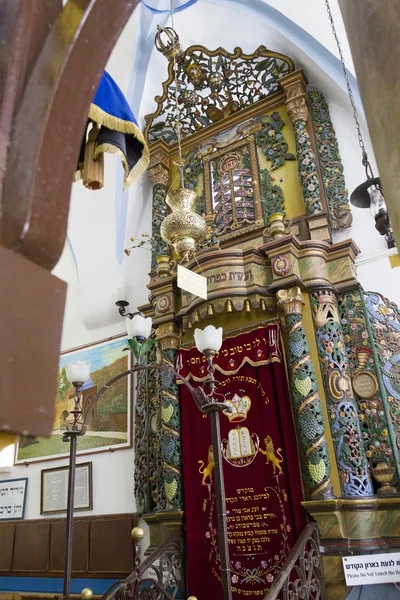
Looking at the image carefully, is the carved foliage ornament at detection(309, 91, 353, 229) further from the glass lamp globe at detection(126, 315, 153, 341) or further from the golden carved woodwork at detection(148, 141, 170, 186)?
the glass lamp globe at detection(126, 315, 153, 341)

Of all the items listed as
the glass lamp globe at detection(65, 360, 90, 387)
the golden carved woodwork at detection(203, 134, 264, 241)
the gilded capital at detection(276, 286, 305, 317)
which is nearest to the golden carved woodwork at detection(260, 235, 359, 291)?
the gilded capital at detection(276, 286, 305, 317)

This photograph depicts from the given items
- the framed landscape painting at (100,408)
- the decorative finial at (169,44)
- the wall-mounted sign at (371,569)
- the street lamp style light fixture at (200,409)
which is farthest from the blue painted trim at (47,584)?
the decorative finial at (169,44)

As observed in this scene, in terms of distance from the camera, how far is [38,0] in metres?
0.64

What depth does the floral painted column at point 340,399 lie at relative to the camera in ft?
11.7

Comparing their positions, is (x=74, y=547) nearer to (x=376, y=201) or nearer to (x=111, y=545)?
(x=111, y=545)

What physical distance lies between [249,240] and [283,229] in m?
0.61

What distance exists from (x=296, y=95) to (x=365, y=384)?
10.5 ft

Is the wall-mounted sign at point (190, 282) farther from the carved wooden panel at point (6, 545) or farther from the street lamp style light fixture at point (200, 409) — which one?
the carved wooden panel at point (6, 545)

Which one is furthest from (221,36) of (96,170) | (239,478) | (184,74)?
(239,478)

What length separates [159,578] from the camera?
11.4 feet

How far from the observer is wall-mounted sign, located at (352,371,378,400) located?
3.83 meters

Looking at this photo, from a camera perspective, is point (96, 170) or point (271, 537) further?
point (271, 537)

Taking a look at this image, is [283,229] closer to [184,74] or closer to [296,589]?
[184,74]

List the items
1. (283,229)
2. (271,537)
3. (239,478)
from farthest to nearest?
(283,229) → (239,478) → (271,537)
